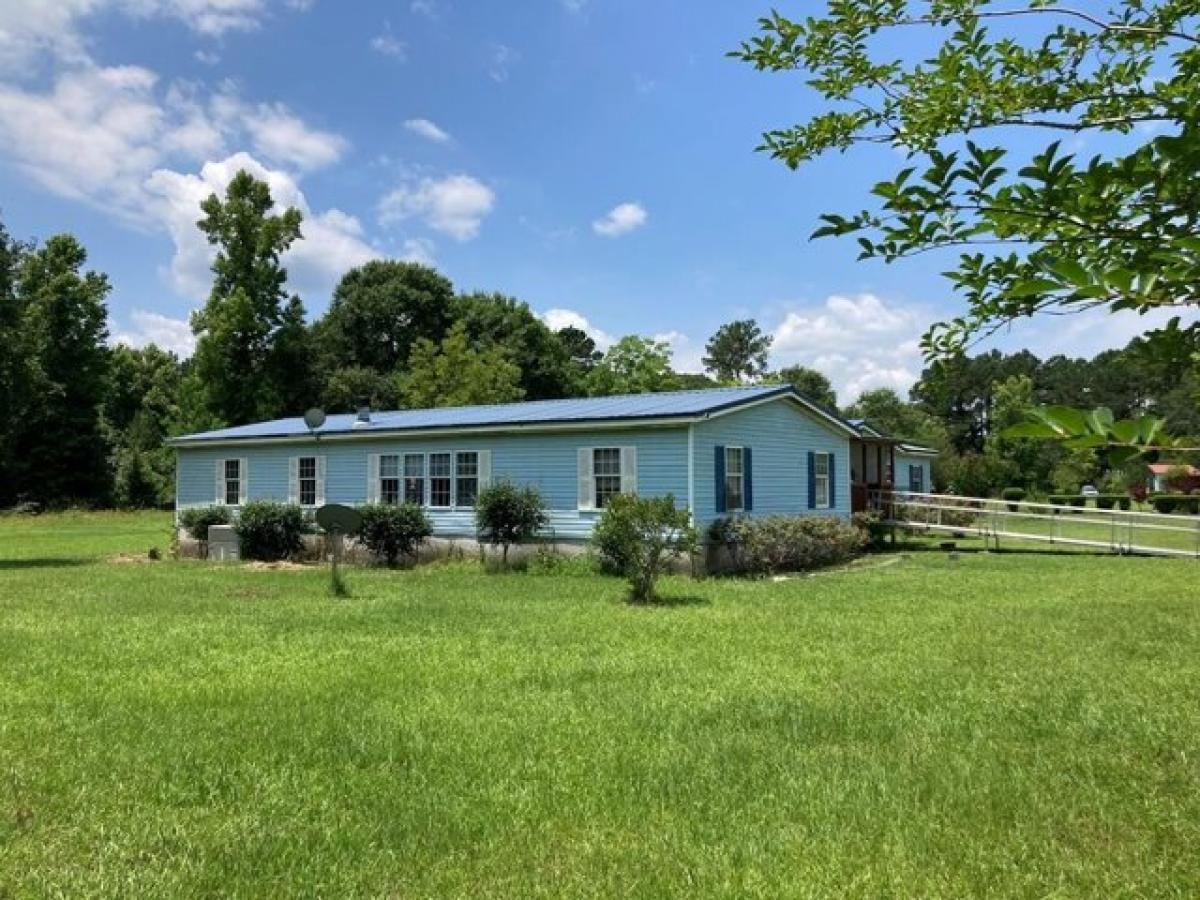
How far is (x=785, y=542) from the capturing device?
18422mm

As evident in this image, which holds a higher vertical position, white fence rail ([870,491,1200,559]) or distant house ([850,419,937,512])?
distant house ([850,419,937,512])

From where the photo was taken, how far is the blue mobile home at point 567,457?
58.2 ft

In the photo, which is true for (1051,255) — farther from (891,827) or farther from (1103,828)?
(1103,828)

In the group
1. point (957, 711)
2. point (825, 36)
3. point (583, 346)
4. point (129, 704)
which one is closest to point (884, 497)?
point (957, 711)

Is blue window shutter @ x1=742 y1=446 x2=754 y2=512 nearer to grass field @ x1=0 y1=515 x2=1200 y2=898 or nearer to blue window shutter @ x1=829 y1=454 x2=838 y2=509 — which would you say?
blue window shutter @ x1=829 y1=454 x2=838 y2=509

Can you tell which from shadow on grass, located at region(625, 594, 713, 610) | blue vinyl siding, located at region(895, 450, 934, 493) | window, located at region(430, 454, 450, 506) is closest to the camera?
shadow on grass, located at region(625, 594, 713, 610)

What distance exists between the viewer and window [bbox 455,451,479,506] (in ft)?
67.0

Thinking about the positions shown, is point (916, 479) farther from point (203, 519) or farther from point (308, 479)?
point (203, 519)

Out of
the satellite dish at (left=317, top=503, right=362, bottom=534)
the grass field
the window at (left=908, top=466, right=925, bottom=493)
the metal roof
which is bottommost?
the grass field

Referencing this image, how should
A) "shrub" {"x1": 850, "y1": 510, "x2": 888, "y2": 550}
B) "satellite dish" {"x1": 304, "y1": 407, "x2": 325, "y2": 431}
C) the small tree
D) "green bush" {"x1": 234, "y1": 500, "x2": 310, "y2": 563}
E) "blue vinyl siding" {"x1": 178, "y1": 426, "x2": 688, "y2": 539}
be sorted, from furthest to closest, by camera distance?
"shrub" {"x1": 850, "y1": 510, "x2": 888, "y2": 550}
"satellite dish" {"x1": 304, "y1": 407, "x2": 325, "y2": 431}
"green bush" {"x1": 234, "y1": 500, "x2": 310, "y2": 563}
the small tree
"blue vinyl siding" {"x1": 178, "y1": 426, "x2": 688, "y2": 539}

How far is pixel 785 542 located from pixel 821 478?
4.44 metres

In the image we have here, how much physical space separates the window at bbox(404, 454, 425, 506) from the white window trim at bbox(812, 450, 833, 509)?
908 cm

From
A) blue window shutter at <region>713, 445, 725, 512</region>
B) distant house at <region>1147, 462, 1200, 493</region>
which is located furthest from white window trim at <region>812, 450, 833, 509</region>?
distant house at <region>1147, 462, 1200, 493</region>

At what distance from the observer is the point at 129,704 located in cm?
678
